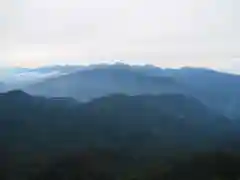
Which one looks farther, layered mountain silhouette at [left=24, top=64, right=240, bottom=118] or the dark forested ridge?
layered mountain silhouette at [left=24, top=64, right=240, bottom=118]

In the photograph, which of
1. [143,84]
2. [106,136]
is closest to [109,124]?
[106,136]

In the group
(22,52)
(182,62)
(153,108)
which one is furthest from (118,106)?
(22,52)

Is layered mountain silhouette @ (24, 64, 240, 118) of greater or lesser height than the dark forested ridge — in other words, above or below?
above

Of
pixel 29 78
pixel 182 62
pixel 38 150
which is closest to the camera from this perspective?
pixel 38 150

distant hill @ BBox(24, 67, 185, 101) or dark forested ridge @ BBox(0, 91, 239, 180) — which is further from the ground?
distant hill @ BBox(24, 67, 185, 101)

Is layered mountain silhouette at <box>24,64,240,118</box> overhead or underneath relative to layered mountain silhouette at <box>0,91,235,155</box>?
overhead

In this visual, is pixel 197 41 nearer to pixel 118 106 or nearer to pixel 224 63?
pixel 224 63

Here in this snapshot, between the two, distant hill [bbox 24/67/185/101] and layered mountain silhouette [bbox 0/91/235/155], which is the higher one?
distant hill [bbox 24/67/185/101]

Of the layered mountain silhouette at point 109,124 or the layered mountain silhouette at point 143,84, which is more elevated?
the layered mountain silhouette at point 143,84
